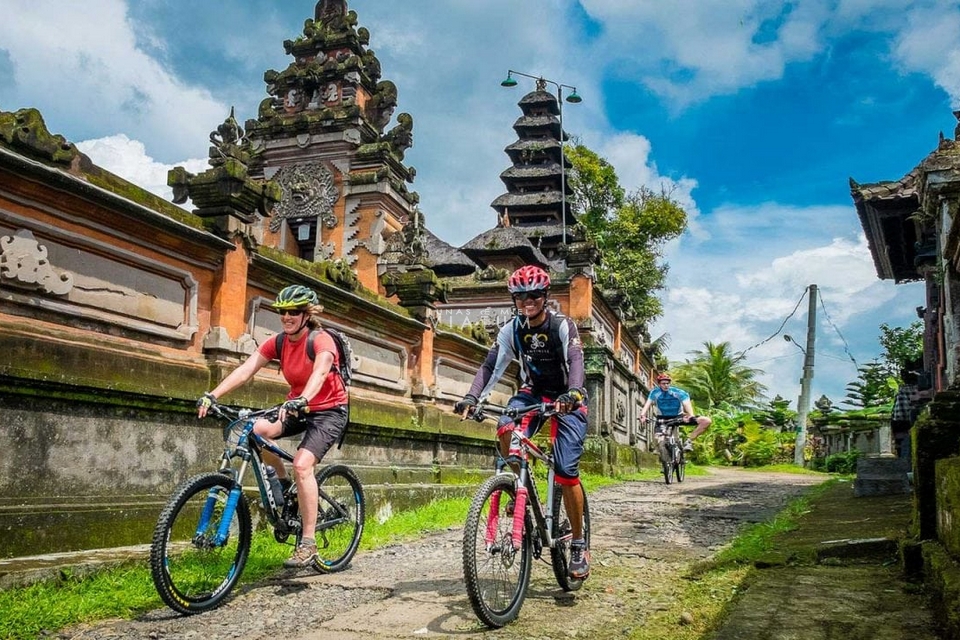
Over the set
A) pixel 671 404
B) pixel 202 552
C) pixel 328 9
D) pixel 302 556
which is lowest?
pixel 302 556

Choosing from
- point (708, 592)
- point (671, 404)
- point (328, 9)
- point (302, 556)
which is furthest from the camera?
point (328, 9)

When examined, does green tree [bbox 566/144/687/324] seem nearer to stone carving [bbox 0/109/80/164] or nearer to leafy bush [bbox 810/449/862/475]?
leafy bush [bbox 810/449/862/475]

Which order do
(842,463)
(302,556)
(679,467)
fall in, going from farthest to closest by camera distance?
(842,463) → (679,467) → (302,556)

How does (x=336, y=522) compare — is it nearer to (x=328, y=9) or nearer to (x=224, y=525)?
(x=224, y=525)

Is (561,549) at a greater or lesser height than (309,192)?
lesser

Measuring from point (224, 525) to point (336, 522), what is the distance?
4.19ft

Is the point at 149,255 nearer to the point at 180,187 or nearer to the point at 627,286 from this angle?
the point at 180,187

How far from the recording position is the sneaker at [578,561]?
15.5ft

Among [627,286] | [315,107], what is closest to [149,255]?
[315,107]

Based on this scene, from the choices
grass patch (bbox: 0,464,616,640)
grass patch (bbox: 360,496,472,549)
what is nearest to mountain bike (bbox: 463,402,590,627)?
grass patch (bbox: 0,464,616,640)

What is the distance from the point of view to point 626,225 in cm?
3684

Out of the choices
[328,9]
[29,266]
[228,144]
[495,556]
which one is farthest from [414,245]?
[328,9]

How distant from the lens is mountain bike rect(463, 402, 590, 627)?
3.92 meters

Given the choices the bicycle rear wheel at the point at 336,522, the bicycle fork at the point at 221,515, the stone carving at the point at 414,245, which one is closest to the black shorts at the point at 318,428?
the bicycle rear wheel at the point at 336,522
